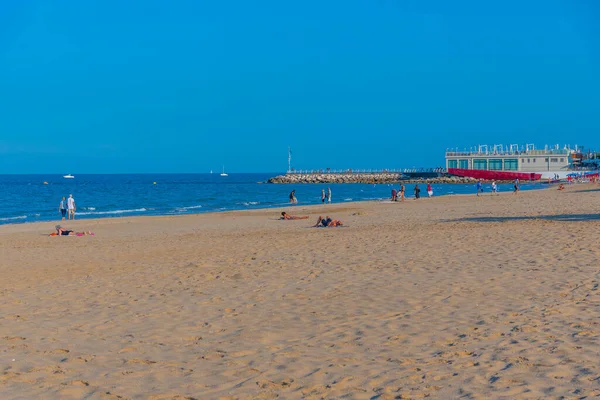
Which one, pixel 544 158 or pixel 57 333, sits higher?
pixel 544 158

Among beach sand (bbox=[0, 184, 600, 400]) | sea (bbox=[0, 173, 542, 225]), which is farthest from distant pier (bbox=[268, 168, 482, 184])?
beach sand (bbox=[0, 184, 600, 400])

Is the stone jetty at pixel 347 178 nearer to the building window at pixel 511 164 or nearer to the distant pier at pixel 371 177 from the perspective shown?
the distant pier at pixel 371 177

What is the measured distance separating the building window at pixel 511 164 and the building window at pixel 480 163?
4448 millimetres

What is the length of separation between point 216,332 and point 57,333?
5.90 feet

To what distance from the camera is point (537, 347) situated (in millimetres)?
6445

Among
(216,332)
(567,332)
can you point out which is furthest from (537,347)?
(216,332)

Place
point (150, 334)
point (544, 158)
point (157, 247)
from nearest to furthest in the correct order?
point (150, 334), point (157, 247), point (544, 158)

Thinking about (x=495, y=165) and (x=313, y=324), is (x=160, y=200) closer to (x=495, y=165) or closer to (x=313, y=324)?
(x=313, y=324)

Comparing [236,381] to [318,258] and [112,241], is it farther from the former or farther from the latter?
[112,241]

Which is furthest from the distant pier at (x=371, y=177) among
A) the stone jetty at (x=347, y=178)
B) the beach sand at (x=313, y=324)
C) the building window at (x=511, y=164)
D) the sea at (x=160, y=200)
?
the beach sand at (x=313, y=324)

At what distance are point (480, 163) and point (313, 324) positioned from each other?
118 metres

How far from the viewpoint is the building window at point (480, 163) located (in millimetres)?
121188

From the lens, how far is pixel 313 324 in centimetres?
790

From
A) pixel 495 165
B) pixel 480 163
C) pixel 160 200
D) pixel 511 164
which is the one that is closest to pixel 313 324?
pixel 160 200
